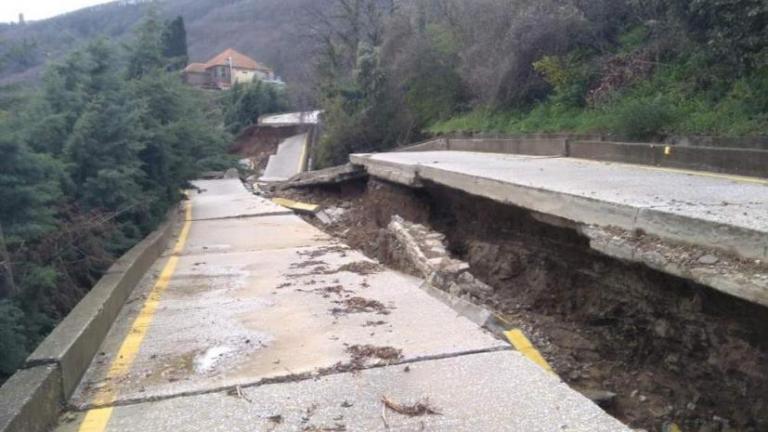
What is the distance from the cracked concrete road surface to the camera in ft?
13.7

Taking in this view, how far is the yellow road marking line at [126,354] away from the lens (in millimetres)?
4309

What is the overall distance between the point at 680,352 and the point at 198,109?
14.9 metres

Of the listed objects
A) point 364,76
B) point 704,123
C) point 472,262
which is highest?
point 364,76

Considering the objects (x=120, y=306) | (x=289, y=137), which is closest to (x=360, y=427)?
(x=120, y=306)

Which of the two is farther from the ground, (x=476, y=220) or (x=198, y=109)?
(x=198, y=109)

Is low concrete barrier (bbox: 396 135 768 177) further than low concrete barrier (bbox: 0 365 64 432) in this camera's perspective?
Yes

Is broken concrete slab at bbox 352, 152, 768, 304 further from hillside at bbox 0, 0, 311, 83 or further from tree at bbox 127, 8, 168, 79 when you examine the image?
hillside at bbox 0, 0, 311, 83

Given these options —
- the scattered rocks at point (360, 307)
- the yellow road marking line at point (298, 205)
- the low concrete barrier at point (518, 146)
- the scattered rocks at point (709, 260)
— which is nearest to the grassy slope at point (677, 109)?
the low concrete barrier at point (518, 146)

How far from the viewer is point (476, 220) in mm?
12336

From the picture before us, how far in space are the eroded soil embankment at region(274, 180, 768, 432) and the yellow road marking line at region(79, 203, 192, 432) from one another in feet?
11.7

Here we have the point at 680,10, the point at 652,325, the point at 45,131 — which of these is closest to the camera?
the point at 652,325

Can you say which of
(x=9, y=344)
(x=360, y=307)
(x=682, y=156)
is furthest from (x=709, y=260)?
(x=682, y=156)

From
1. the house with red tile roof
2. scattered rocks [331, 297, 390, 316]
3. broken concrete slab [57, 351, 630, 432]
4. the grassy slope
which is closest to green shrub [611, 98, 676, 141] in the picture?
the grassy slope

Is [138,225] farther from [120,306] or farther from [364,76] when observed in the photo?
[364,76]
